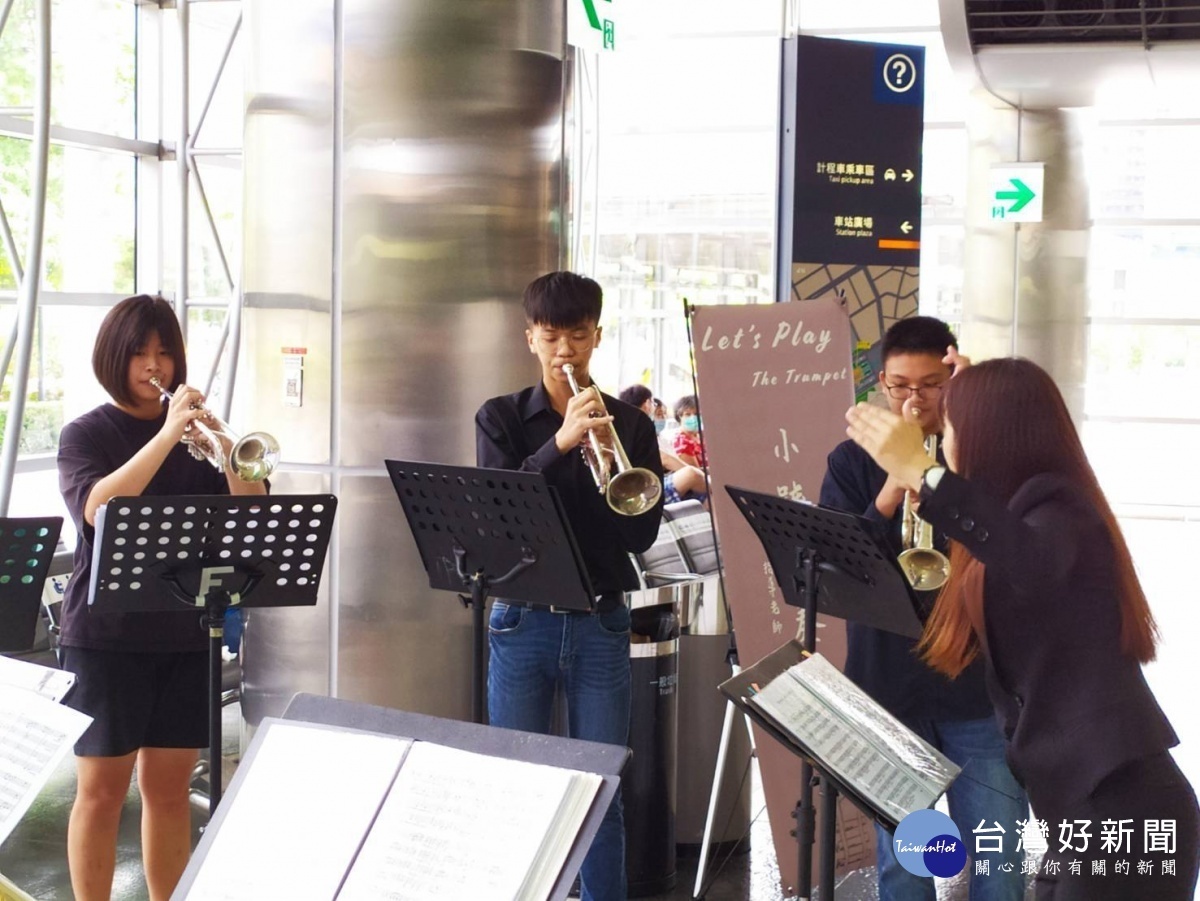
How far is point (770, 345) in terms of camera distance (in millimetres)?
3973

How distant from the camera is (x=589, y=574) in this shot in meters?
3.29

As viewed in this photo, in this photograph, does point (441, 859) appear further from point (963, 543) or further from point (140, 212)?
point (140, 212)

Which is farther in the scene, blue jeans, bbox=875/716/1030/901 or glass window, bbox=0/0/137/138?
glass window, bbox=0/0/137/138

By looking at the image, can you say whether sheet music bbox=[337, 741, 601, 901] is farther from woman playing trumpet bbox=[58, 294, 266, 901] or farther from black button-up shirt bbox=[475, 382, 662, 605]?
woman playing trumpet bbox=[58, 294, 266, 901]

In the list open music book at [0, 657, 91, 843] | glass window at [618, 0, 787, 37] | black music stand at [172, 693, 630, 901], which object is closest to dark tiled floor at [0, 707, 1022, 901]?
open music book at [0, 657, 91, 843]

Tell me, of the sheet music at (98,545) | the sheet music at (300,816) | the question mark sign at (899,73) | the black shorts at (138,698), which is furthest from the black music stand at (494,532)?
the question mark sign at (899,73)

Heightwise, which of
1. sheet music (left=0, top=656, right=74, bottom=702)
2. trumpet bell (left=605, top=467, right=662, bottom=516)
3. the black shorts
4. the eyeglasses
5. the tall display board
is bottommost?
the black shorts

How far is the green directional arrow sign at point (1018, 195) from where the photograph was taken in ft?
33.4

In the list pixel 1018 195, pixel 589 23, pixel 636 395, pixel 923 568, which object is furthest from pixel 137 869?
pixel 1018 195

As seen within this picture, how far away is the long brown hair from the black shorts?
6.54 feet

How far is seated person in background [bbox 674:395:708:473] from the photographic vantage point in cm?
778

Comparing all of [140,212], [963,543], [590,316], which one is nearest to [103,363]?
[590,316]

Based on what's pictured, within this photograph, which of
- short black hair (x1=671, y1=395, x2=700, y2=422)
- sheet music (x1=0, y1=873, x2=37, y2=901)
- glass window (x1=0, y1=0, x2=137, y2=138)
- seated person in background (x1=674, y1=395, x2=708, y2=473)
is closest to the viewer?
sheet music (x1=0, y1=873, x2=37, y2=901)

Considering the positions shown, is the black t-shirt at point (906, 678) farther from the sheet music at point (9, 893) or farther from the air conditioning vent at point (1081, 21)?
the air conditioning vent at point (1081, 21)
